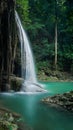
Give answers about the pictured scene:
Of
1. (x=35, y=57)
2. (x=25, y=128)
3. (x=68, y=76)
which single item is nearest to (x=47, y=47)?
(x=35, y=57)

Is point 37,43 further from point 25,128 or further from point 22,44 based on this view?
point 25,128

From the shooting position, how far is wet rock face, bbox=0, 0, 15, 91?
2423cm

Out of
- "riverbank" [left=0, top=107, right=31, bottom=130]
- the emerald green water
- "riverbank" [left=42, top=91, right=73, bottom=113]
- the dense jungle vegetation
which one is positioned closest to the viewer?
"riverbank" [left=0, top=107, right=31, bottom=130]

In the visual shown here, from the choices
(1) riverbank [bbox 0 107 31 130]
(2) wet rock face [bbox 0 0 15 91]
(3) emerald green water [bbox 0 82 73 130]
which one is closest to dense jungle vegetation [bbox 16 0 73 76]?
(2) wet rock face [bbox 0 0 15 91]

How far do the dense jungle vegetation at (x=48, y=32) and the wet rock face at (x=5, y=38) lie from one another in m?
12.3

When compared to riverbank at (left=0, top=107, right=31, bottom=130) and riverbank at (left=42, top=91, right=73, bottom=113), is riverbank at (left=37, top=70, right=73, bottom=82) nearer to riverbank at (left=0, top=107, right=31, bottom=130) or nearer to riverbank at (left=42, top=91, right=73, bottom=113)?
riverbank at (left=42, top=91, right=73, bottom=113)

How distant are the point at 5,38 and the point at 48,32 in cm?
1755

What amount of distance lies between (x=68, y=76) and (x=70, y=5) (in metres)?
20.3

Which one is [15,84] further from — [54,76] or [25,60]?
[54,76]

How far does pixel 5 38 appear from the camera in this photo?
24.6m

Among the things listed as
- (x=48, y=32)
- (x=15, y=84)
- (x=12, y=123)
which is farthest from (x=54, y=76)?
(x=12, y=123)

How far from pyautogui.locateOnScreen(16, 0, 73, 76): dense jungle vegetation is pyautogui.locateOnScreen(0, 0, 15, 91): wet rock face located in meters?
12.3

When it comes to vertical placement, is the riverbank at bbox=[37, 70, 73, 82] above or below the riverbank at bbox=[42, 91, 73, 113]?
below

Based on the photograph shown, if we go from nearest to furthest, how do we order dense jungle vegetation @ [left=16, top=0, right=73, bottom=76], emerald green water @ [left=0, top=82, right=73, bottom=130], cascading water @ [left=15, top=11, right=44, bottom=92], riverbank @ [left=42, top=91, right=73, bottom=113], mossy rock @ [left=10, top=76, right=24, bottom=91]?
emerald green water @ [left=0, top=82, right=73, bottom=130] < riverbank @ [left=42, top=91, right=73, bottom=113] < mossy rock @ [left=10, top=76, right=24, bottom=91] < cascading water @ [left=15, top=11, right=44, bottom=92] < dense jungle vegetation @ [left=16, top=0, right=73, bottom=76]
